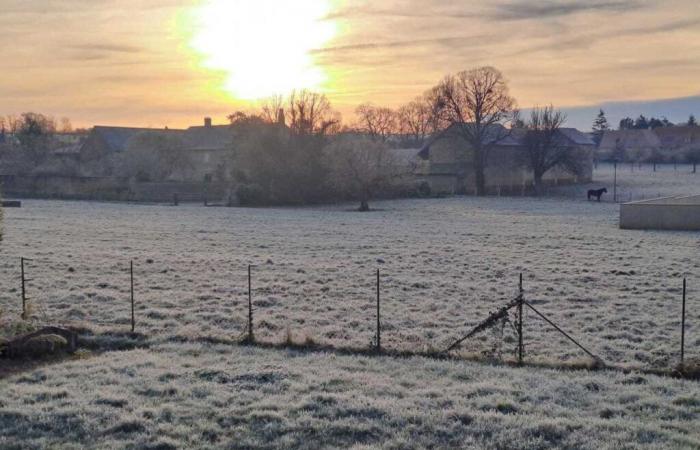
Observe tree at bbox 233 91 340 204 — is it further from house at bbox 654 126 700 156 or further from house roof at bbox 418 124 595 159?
house at bbox 654 126 700 156

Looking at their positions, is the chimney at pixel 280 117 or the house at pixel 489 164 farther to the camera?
the house at pixel 489 164

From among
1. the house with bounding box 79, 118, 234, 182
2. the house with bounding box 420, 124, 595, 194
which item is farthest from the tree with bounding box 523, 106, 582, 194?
the house with bounding box 79, 118, 234, 182

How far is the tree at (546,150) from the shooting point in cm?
7412

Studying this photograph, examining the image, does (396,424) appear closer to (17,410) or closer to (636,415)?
(636,415)

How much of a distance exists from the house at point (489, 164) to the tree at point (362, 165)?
63.5 ft

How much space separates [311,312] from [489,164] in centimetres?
6748

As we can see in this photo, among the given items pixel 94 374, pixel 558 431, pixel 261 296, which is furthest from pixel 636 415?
pixel 261 296

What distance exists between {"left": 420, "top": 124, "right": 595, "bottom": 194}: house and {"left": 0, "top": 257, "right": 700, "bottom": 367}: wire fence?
189 feet

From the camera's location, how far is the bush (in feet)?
195

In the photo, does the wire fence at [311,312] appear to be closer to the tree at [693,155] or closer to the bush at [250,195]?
the bush at [250,195]

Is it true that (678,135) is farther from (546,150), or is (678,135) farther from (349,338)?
(349,338)

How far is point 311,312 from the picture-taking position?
1497 cm

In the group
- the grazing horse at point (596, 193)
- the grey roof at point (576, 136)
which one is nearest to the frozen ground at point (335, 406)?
the grazing horse at point (596, 193)

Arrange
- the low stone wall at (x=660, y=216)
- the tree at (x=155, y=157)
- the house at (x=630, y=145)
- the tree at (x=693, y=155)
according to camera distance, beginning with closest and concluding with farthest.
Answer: the low stone wall at (x=660, y=216) → the tree at (x=155, y=157) → the tree at (x=693, y=155) → the house at (x=630, y=145)
